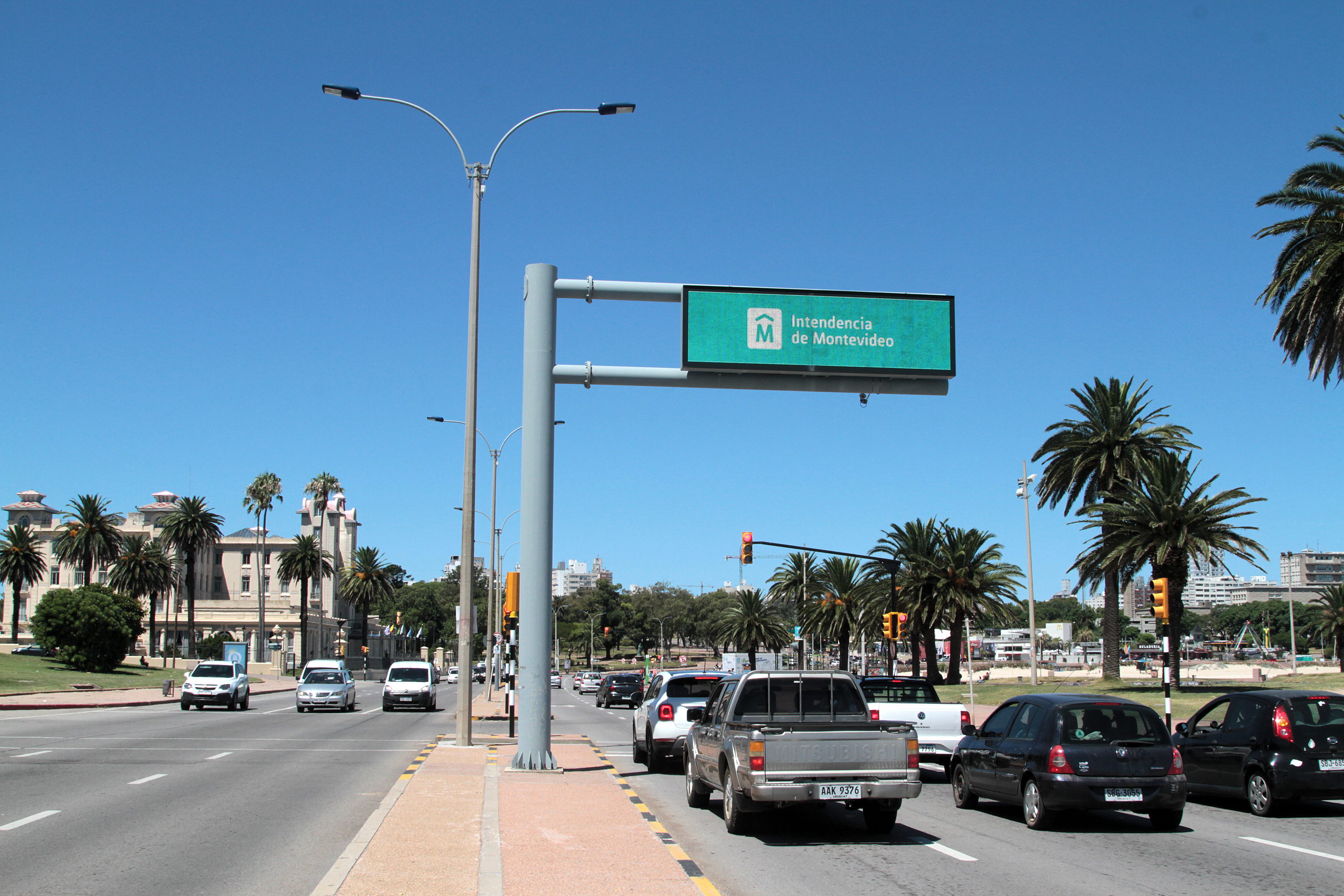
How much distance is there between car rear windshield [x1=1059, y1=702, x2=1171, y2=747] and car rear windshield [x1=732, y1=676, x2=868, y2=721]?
2296 millimetres

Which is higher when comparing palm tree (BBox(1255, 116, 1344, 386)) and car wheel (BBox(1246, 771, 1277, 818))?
palm tree (BBox(1255, 116, 1344, 386))

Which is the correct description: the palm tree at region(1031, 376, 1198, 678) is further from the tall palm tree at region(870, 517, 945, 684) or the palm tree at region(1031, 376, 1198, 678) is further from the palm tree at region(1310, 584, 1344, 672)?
the palm tree at region(1310, 584, 1344, 672)

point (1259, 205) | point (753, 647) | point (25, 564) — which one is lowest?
point (753, 647)

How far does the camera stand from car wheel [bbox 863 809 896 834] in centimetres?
1234

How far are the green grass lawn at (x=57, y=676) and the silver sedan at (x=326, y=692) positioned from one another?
15151 millimetres

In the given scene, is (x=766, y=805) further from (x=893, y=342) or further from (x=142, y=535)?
(x=142, y=535)

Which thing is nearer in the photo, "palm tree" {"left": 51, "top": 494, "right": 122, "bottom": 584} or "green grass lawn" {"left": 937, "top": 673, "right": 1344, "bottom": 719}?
"green grass lawn" {"left": 937, "top": 673, "right": 1344, "bottom": 719}

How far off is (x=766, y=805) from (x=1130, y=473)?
4176 centimetres

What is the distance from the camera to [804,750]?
11539mm

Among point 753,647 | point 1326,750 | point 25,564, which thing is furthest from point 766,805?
point 25,564

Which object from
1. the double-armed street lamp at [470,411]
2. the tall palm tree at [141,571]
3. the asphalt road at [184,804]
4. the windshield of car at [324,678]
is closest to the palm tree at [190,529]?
the tall palm tree at [141,571]

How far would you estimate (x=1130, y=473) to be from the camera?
4922 centimetres

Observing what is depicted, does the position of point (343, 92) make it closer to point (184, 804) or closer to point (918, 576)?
point (184, 804)

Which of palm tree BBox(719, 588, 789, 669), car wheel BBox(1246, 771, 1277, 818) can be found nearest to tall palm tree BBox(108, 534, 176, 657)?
palm tree BBox(719, 588, 789, 669)
